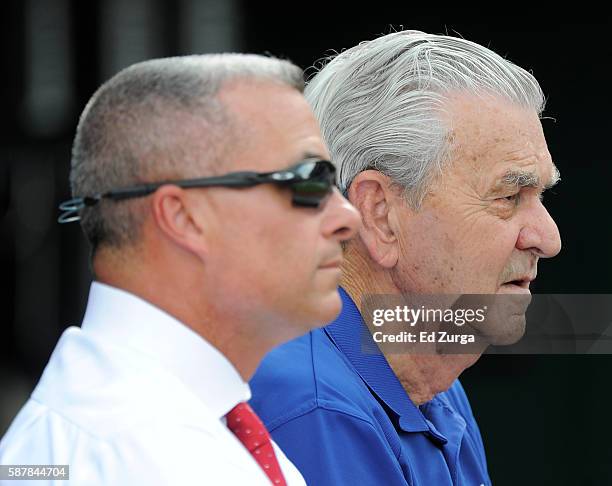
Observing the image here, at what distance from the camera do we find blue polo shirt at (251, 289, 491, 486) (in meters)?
1.83

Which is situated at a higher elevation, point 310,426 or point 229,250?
point 229,250

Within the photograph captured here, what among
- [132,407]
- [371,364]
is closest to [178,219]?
[132,407]

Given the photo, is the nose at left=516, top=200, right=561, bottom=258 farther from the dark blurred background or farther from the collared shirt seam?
the dark blurred background

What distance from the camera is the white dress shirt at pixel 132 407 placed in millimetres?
1253

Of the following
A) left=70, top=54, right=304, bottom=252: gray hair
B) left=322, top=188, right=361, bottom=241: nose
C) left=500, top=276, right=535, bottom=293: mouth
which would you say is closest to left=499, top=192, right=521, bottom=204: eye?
left=500, top=276, right=535, bottom=293: mouth

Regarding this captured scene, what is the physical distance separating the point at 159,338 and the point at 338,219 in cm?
31

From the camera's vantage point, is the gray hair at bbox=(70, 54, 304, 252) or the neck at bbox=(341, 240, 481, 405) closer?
the gray hair at bbox=(70, 54, 304, 252)

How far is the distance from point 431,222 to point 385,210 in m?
0.10

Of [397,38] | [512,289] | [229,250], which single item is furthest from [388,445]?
[397,38]

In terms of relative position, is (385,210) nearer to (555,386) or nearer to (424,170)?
(424,170)

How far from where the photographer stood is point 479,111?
2.22 meters

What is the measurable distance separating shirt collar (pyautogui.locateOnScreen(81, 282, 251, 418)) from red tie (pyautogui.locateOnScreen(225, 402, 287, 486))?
0.22 ft

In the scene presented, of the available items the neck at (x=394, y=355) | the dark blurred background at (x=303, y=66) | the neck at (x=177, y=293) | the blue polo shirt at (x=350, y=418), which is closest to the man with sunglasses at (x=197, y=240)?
the neck at (x=177, y=293)

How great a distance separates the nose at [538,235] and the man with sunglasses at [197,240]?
0.88 metres
